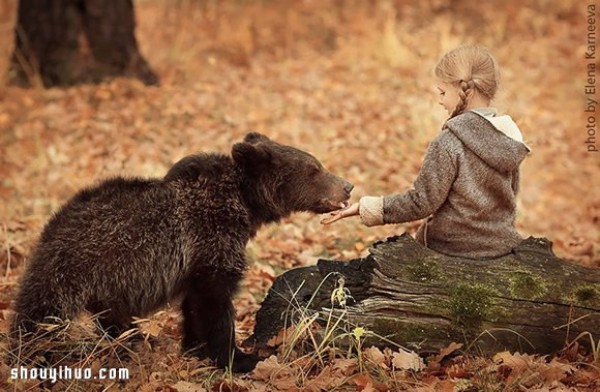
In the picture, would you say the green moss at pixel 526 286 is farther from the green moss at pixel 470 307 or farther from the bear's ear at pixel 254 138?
the bear's ear at pixel 254 138

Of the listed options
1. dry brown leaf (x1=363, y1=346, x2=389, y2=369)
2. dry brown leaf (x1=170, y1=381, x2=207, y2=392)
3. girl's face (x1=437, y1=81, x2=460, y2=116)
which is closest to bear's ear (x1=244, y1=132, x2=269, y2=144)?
girl's face (x1=437, y1=81, x2=460, y2=116)

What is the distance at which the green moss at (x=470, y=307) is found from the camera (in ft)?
17.0

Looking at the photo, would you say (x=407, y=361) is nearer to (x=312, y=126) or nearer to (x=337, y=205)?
(x=337, y=205)

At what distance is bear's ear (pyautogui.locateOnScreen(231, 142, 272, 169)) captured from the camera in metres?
5.51

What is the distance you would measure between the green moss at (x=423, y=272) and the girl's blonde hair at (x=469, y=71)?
1089 millimetres

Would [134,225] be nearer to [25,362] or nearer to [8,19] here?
[25,362]

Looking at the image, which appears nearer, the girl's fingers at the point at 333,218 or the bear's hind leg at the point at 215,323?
the bear's hind leg at the point at 215,323

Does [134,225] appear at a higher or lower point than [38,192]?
higher

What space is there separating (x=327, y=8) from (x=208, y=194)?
42.6ft

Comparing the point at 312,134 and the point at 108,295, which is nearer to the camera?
the point at 108,295

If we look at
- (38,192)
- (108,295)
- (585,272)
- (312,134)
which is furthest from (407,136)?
(108,295)

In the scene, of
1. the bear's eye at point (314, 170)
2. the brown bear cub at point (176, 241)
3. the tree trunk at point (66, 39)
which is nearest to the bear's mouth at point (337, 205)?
the brown bear cub at point (176, 241)

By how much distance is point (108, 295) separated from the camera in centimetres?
500

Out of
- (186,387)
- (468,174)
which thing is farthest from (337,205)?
(186,387)
